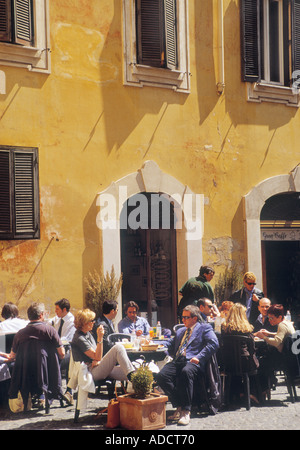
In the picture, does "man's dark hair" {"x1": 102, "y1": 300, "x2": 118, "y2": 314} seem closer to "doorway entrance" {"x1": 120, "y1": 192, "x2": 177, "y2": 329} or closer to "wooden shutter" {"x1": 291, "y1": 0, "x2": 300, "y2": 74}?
"doorway entrance" {"x1": 120, "y1": 192, "x2": 177, "y2": 329}

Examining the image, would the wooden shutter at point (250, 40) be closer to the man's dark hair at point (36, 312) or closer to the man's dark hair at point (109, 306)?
the man's dark hair at point (109, 306)

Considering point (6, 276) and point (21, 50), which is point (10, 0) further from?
point (6, 276)

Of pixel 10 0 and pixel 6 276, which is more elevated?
pixel 10 0

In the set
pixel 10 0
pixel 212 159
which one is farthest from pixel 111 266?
pixel 10 0

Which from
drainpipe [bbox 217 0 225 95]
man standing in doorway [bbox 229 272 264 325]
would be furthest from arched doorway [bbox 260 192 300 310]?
man standing in doorway [bbox 229 272 264 325]

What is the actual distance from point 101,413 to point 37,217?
3.53 meters

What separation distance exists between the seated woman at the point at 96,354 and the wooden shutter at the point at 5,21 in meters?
4.61

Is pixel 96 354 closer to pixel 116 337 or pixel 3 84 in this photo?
pixel 116 337

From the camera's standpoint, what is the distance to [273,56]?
1293 centimetres

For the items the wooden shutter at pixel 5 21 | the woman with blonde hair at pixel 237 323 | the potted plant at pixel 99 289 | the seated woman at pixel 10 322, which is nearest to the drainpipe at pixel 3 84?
the wooden shutter at pixel 5 21

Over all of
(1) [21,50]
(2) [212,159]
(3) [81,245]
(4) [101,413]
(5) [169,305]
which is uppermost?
(1) [21,50]

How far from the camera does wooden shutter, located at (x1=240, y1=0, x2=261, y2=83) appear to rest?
12.3m

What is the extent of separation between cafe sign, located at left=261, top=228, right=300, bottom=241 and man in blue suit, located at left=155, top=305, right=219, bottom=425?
5.12 m

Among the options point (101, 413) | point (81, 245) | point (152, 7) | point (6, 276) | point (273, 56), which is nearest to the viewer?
point (101, 413)
